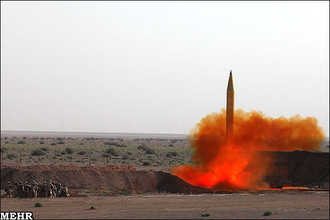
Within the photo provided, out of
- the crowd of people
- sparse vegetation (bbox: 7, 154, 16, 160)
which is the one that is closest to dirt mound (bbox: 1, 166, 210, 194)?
the crowd of people

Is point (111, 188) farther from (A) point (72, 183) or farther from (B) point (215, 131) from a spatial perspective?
(B) point (215, 131)

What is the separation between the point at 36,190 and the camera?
121 feet

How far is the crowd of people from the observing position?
36719 millimetres

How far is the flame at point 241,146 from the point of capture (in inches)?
1785

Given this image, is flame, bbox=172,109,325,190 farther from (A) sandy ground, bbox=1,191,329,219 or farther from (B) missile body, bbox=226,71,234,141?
(A) sandy ground, bbox=1,191,329,219

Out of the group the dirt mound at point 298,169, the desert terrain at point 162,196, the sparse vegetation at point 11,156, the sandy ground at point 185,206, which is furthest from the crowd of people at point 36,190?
the sparse vegetation at point 11,156

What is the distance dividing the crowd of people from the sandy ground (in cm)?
147

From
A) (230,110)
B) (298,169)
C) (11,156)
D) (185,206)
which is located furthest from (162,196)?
(11,156)

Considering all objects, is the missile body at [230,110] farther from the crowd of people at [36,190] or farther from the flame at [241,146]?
the crowd of people at [36,190]

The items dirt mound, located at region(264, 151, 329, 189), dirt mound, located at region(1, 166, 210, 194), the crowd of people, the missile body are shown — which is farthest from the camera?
the missile body

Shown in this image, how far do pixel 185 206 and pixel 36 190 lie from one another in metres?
10.6

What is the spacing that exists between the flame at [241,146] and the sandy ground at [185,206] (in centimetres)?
680

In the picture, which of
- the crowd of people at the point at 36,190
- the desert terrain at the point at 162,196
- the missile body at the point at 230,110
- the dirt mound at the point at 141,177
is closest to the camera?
the desert terrain at the point at 162,196

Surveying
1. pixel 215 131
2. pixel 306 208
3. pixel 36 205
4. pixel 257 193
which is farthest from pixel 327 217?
pixel 215 131
